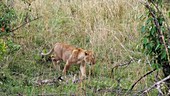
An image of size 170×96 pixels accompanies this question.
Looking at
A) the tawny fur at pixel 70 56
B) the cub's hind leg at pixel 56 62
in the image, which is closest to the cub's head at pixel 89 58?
the tawny fur at pixel 70 56

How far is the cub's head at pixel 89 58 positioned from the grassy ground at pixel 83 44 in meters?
0.09

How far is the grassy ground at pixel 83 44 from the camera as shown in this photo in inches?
218

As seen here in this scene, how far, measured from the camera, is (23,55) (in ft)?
22.0

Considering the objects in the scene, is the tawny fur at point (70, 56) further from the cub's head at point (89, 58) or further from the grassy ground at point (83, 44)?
the grassy ground at point (83, 44)

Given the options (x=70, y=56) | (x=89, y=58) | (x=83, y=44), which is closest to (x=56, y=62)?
(x=70, y=56)

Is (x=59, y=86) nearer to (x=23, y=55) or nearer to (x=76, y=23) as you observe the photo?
(x=23, y=55)

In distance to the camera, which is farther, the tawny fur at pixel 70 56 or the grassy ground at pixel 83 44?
the tawny fur at pixel 70 56

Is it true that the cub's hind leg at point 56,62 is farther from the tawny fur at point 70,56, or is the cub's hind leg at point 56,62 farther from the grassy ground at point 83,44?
the grassy ground at point 83,44

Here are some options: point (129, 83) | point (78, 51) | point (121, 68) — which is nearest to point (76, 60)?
point (78, 51)

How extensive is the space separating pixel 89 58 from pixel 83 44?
0.74 m

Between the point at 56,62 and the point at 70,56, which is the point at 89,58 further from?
the point at 56,62

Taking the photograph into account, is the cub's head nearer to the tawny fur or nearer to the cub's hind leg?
the tawny fur

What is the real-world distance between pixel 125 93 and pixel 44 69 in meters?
1.90

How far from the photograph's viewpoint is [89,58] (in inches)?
256
